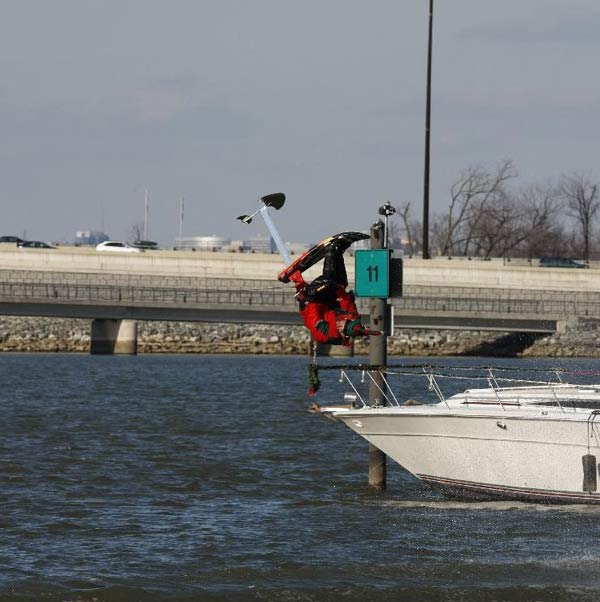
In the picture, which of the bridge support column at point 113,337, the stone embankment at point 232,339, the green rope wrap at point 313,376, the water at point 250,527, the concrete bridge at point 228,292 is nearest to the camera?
the water at point 250,527

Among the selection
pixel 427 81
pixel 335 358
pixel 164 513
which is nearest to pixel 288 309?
pixel 335 358

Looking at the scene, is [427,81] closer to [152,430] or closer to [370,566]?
[152,430]

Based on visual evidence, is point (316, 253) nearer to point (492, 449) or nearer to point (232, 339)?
point (492, 449)

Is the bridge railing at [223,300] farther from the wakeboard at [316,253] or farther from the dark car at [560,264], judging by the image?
the wakeboard at [316,253]

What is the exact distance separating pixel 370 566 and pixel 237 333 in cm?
6837

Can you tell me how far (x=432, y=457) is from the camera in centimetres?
2255

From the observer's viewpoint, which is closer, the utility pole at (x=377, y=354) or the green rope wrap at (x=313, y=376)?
the green rope wrap at (x=313, y=376)

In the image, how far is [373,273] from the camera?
22641 mm

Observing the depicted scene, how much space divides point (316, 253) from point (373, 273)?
114cm

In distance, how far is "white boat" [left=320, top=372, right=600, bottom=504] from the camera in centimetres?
2156

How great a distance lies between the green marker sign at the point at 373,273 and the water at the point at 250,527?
3346mm

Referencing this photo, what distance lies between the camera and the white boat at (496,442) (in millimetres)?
21562

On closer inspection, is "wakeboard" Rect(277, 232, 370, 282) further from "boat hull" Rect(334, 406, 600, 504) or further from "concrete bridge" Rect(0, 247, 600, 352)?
"concrete bridge" Rect(0, 247, 600, 352)

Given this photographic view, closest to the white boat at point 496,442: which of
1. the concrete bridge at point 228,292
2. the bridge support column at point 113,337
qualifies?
the concrete bridge at point 228,292
